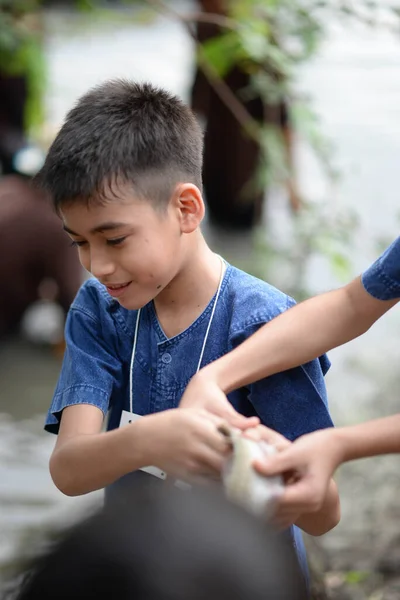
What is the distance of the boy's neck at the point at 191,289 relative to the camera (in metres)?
1.51

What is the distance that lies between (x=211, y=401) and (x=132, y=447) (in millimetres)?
137

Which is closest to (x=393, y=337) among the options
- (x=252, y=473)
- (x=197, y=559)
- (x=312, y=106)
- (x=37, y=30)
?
(x=312, y=106)

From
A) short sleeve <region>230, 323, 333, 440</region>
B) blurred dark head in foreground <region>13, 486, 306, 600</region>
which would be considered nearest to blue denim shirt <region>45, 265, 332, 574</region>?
short sleeve <region>230, 323, 333, 440</region>

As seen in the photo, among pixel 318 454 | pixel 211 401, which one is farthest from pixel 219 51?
pixel 318 454

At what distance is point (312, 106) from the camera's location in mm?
3375

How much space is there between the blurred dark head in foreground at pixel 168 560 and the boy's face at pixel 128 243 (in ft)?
1.88

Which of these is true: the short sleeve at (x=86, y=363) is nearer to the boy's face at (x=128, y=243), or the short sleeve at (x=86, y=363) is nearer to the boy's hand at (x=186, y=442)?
the boy's face at (x=128, y=243)

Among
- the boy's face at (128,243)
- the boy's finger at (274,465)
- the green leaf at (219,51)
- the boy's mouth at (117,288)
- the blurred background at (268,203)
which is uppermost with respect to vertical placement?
the boy's face at (128,243)

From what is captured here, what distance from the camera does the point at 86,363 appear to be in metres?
1.50

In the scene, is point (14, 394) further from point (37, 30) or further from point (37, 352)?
point (37, 30)

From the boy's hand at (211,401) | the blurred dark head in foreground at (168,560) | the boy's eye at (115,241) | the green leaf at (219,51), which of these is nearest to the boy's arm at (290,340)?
the boy's hand at (211,401)

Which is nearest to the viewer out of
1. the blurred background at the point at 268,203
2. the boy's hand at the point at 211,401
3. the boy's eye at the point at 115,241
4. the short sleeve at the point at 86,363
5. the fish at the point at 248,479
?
the fish at the point at 248,479

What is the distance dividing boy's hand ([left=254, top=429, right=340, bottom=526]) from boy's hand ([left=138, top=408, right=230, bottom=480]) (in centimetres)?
7

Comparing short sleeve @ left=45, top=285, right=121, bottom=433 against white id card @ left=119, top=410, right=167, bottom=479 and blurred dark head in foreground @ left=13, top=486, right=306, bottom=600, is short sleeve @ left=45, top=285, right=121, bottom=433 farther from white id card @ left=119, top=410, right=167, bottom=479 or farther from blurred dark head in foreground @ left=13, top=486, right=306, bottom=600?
blurred dark head in foreground @ left=13, top=486, right=306, bottom=600
